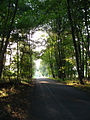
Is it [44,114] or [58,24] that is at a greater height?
[58,24]

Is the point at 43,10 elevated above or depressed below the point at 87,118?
above

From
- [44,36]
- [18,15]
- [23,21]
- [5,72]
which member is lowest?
[5,72]

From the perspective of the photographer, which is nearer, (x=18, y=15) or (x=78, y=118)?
(x=78, y=118)

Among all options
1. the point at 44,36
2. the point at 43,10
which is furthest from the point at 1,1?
the point at 44,36

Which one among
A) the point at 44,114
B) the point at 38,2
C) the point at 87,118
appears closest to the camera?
the point at 87,118

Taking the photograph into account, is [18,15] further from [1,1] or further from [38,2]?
[1,1]

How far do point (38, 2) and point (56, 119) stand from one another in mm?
12057

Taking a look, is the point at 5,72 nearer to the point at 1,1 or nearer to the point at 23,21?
the point at 23,21

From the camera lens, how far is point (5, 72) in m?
12.4

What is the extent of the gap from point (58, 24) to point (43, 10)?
13833 mm

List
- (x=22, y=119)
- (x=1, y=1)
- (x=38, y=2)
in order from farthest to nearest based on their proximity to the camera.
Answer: (x=38, y=2)
(x=1, y=1)
(x=22, y=119)

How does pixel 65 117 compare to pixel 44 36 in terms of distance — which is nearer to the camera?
pixel 65 117

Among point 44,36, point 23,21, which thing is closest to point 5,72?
point 23,21

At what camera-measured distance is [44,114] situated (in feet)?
16.8
